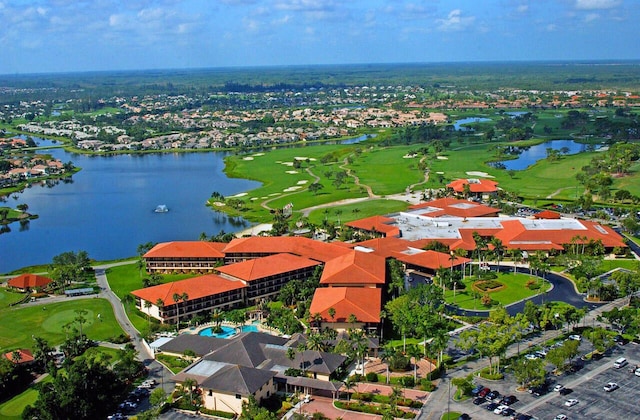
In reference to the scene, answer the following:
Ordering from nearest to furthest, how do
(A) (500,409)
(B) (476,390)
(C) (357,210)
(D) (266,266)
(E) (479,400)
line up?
1. (A) (500,409)
2. (E) (479,400)
3. (B) (476,390)
4. (D) (266,266)
5. (C) (357,210)

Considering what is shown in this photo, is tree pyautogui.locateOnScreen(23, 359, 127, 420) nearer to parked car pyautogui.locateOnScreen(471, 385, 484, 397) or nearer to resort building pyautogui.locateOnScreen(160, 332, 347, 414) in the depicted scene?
resort building pyautogui.locateOnScreen(160, 332, 347, 414)

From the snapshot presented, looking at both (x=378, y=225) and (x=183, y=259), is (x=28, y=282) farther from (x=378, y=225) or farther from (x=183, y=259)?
(x=378, y=225)

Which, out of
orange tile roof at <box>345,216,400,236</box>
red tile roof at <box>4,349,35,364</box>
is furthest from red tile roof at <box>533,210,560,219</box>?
red tile roof at <box>4,349,35,364</box>

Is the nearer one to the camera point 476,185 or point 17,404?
point 17,404

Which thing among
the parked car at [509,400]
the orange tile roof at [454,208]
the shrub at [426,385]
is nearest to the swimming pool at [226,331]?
the shrub at [426,385]

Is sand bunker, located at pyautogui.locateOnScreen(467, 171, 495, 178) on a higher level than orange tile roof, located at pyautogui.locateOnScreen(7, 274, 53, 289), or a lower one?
higher

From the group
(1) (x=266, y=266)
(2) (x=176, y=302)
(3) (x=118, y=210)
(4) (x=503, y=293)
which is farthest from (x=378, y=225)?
(3) (x=118, y=210)

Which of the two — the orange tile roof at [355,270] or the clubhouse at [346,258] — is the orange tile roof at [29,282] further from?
the orange tile roof at [355,270]
